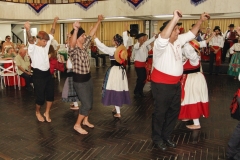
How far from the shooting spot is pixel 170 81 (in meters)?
3.21

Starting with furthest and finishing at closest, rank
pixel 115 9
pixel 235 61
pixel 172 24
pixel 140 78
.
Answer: pixel 115 9 → pixel 235 61 → pixel 140 78 → pixel 172 24

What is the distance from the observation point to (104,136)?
4070 mm

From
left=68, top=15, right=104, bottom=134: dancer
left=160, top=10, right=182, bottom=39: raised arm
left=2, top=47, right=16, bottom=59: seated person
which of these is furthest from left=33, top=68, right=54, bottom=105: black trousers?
left=2, top=47, right=16, bottom=59: seated person

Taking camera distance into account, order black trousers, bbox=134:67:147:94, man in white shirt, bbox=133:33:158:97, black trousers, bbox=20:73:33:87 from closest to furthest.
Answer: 1. man in white shirt, bbox=133:33:158:97
2. black trousers, bbox=134:67:147:94
3. black trousers, bbox=20:73:33:87

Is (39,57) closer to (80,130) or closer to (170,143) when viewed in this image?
(80,130)

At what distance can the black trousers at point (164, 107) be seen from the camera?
3256mm

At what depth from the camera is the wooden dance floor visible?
136 inches

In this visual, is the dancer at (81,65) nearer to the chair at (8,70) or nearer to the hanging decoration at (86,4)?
the chair at (8,70)

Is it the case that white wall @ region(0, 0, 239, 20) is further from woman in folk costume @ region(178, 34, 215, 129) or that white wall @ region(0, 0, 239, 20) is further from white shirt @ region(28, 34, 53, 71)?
white shirt @ region(28, 34, 53, 71)

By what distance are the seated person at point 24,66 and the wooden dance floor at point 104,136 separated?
67.5 inches

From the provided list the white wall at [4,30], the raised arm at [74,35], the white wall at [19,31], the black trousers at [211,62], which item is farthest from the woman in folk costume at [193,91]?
Result: the white wall at [19,31]

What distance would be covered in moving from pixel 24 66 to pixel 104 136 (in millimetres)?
4520

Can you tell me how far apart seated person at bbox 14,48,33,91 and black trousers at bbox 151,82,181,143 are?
5.00 metres

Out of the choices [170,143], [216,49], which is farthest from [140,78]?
[216,49]
